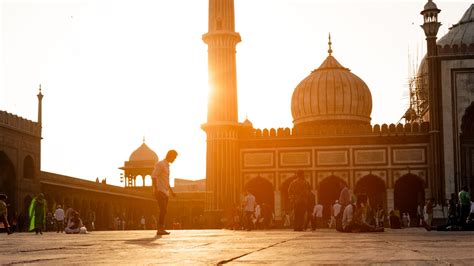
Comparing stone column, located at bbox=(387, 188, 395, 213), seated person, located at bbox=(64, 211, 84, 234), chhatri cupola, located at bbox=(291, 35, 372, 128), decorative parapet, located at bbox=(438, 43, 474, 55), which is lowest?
seated person, located at bbox=(64, 211, 84, 234)

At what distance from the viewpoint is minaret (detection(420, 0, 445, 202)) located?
2602cm

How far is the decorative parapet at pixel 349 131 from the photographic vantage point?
2753 cm

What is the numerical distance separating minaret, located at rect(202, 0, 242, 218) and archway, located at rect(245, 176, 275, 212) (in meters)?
0.63

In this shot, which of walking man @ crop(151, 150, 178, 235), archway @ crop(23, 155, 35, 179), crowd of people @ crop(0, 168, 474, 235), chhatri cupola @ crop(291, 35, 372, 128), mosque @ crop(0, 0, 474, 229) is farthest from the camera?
chhatri cupola @ crop(291, 35, 372, 128)

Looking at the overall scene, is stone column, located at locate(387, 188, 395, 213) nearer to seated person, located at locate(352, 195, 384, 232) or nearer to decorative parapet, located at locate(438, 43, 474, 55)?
decorative parapet, located at locate(438, 43, 474, 55)

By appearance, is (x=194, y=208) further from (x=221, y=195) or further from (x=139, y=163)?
(x=221, y=195)

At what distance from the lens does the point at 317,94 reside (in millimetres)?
31938

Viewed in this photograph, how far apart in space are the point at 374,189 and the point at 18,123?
12833mm

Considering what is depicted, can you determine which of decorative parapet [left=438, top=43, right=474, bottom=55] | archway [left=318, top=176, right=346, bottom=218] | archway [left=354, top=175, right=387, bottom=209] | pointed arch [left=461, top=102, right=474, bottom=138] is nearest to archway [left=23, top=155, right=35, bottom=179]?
archway [left=318, top=176, right=346, bottom=218]

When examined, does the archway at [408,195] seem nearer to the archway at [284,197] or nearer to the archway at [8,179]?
the archway at [284,197]

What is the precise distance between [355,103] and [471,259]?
28709 mm

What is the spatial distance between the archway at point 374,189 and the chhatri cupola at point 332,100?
4016mm

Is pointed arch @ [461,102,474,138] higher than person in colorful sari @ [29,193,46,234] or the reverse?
higher

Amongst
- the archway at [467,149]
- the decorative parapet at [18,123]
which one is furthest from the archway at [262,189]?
the decorative parapet at [18,123]
